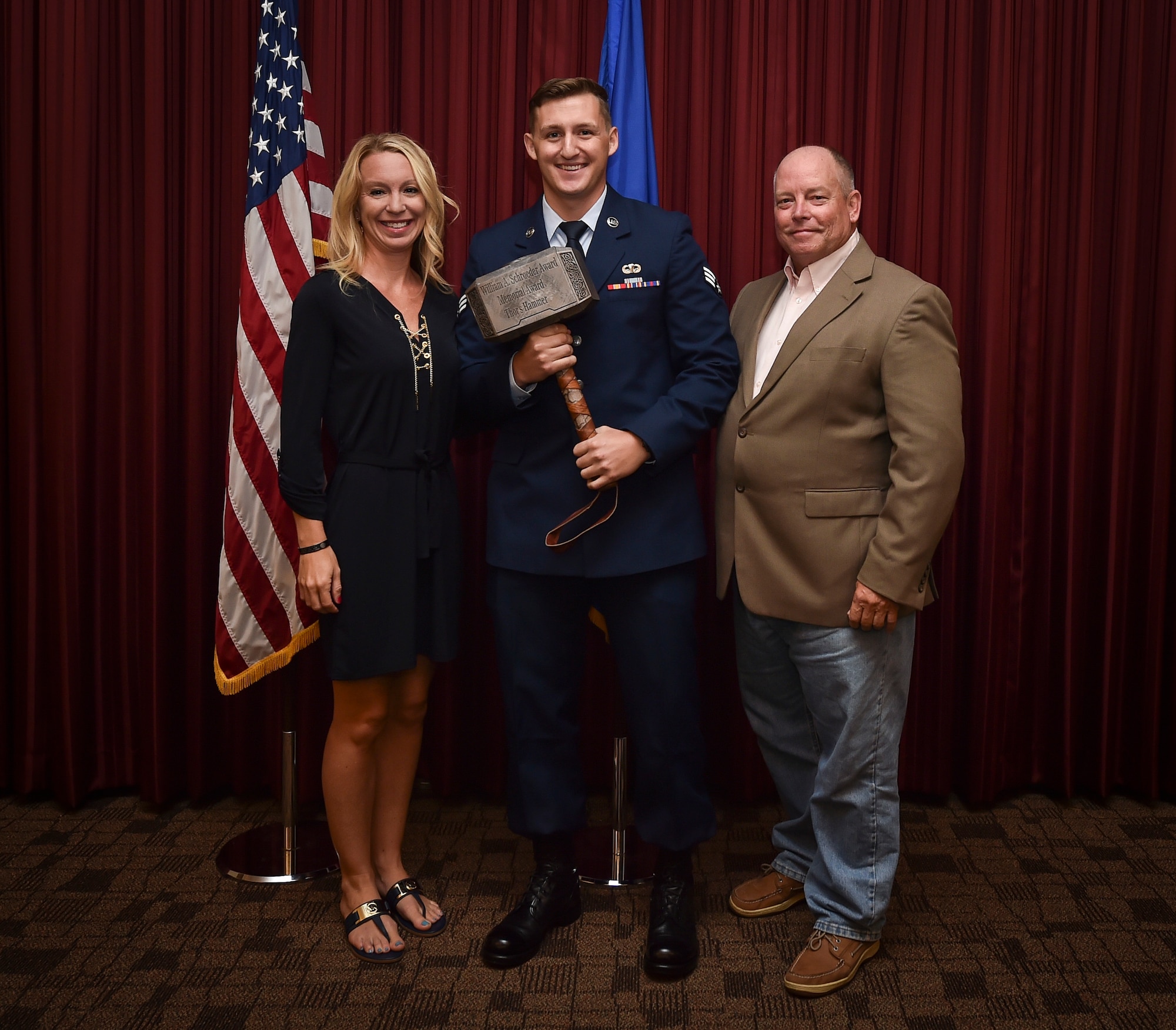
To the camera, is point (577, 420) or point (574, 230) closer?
point (577, 420)

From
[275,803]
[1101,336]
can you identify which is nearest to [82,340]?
[275,803]

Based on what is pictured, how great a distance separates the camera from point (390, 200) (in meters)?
2.02

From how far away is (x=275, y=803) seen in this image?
2.84 meters

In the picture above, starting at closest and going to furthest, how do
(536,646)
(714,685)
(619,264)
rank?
(619,264) < (536,646) < (714,685)

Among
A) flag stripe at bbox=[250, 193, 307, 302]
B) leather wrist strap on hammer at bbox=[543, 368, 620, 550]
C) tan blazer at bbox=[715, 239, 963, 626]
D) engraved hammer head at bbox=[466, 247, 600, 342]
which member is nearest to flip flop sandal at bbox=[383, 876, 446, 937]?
leather wrist strap on hammer at bbox=[543, 368, 620, 550]

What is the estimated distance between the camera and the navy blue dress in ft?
6.42

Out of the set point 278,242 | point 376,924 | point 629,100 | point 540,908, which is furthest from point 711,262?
point 376,924

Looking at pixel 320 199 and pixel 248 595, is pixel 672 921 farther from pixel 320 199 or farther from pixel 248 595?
pixel 320 199

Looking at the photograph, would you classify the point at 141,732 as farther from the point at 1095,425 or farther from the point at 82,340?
the point at 1095,425

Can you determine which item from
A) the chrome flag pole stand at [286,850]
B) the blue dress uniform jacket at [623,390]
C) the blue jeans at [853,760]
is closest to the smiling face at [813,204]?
the blue dress uniform jacket at [623,390]

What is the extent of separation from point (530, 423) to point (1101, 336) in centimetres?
179

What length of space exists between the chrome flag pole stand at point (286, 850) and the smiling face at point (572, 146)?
1421 mm

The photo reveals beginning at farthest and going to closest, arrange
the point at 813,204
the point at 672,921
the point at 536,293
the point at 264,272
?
the point at 264,272, the point at 672,921, the point at 813,204, the point at 536,293

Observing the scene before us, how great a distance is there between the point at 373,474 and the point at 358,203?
608 mm
